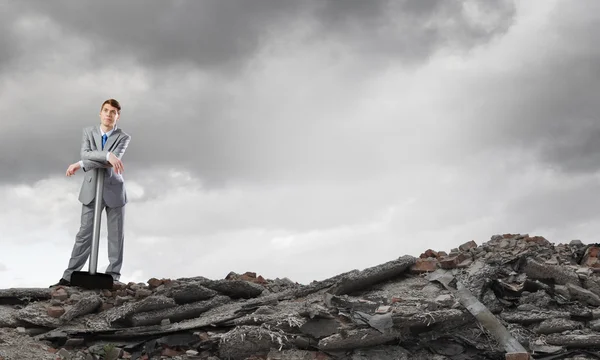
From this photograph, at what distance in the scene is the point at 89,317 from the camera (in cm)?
740

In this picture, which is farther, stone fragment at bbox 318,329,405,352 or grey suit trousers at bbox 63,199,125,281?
grey suit trousers at bbox 63,199,125,281

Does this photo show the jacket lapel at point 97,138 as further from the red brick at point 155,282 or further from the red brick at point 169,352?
the red brick at point 169,352

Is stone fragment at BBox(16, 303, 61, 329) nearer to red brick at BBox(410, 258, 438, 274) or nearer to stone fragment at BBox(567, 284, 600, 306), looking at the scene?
red brick at BBox(410, 258, 438, 274)

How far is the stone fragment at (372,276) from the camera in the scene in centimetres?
731

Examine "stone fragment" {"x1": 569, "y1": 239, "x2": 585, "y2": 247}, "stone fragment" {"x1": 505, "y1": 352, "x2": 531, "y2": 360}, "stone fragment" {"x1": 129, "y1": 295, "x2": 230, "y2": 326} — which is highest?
"stone fragment" {"x1": 569, "y1": 239, "x2": 585, "y2": 247}

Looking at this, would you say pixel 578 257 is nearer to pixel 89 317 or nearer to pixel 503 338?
pixel 503 338

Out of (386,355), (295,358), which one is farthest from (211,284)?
(386,355)

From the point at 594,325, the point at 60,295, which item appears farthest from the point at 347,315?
the point at 60,295

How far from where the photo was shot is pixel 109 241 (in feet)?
28.9

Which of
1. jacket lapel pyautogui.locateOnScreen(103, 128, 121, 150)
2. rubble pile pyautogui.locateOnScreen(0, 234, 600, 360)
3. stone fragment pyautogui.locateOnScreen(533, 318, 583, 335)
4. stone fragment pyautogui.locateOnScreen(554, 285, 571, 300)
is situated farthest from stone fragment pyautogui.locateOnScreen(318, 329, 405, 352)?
jacket lapel pyautogui.locateOnScreen(103, 128, 121, 150)

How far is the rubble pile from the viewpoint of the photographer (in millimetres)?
6176

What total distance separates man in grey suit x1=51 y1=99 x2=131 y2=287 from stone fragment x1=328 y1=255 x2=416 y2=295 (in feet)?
11.5

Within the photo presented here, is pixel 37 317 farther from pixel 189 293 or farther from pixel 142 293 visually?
pixel 189 293

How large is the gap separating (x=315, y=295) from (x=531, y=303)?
2.64 m
